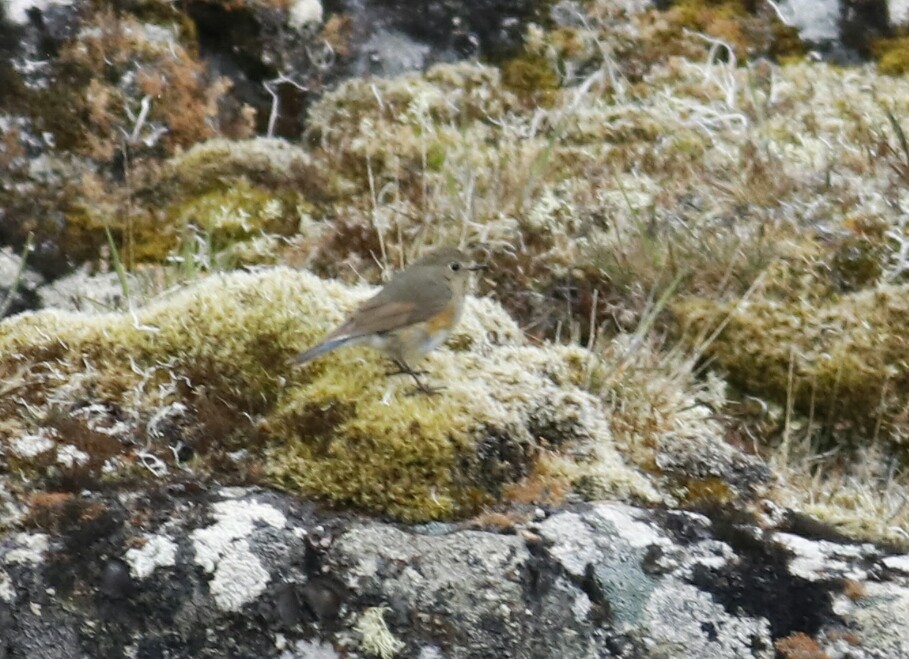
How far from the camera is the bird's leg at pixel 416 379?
4.12 m

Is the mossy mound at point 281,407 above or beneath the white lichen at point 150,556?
above

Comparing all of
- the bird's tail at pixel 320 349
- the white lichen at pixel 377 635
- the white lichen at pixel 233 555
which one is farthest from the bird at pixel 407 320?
the white lichen at pixel 377 635

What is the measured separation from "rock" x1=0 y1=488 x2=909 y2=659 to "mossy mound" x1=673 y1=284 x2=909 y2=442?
143cm

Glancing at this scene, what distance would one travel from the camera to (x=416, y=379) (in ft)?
13.7

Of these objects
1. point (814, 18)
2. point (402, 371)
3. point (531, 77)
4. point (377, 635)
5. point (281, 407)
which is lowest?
point (377, 635)

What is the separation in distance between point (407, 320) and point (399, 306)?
0.49 feet

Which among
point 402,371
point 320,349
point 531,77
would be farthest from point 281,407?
point 531,77

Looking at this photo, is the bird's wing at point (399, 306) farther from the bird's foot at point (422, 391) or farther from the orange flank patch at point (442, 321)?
the bird's foot at point (422, 391)

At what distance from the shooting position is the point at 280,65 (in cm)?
740

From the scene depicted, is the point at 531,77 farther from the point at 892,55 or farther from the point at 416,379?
the point at 416,379

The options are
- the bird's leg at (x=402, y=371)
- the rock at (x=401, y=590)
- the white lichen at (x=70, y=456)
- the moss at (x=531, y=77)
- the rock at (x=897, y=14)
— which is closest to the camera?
the rock at (x=401, y=590)

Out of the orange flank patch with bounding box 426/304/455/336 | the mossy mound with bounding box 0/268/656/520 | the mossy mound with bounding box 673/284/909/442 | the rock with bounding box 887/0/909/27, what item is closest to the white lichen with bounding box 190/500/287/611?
the mossy mound with bounding box 0/268/656/520

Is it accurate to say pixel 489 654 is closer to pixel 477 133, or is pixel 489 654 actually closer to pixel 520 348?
pixel 520 348

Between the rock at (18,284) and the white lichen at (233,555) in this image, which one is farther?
the rock at (18,284)
